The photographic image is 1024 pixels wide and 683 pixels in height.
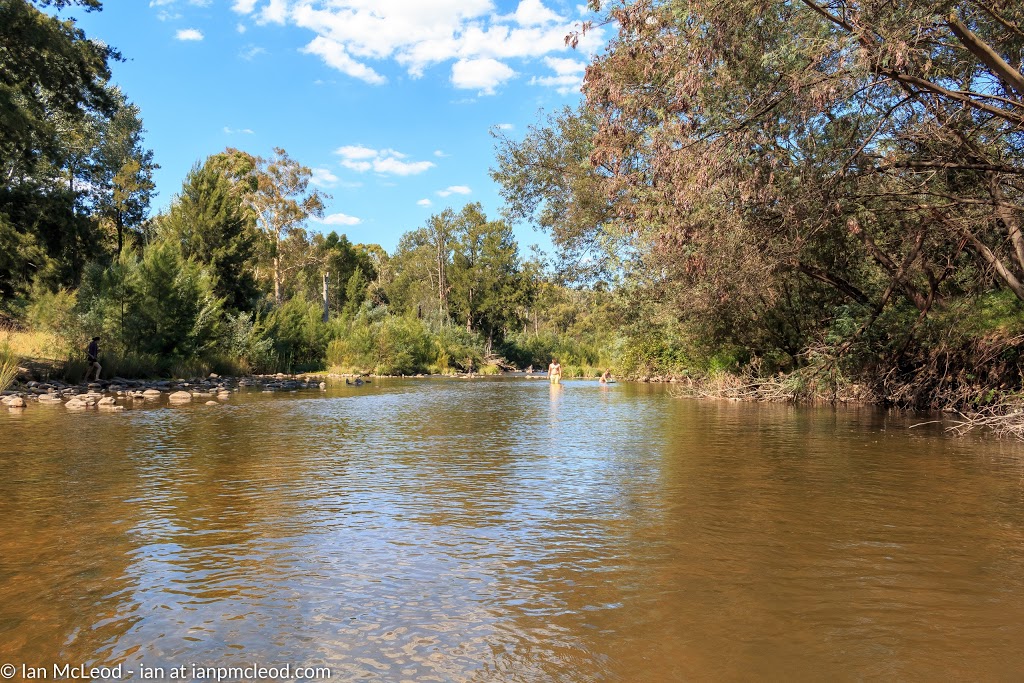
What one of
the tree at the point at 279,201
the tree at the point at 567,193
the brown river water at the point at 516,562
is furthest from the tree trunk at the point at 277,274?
the brown river water at the point at 516,562

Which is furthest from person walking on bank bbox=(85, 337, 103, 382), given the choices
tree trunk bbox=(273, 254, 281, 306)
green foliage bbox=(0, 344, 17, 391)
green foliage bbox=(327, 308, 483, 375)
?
tree trunk bbox=(273, 254, 281, 306)

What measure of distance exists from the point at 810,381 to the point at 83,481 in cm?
1664

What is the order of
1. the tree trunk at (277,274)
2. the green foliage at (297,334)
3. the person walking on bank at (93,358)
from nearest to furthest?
the person walking on bank at (93,358)
the green foliage at (297,334)
the tree trunk at (277,274)

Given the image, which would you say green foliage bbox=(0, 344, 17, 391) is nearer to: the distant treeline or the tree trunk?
the distant treeline

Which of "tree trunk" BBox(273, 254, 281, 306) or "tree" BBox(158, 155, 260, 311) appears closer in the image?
"tree" BBox(158, 155, 260, 311)

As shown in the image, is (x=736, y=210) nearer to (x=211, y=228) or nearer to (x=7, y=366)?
(x=7, y=366)

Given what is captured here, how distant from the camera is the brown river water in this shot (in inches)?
145

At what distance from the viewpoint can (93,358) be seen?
894 inches

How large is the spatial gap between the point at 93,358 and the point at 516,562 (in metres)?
22.2

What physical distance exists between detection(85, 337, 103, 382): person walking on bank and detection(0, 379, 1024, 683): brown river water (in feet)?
43.5

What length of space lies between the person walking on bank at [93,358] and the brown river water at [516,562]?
13271 millimetres

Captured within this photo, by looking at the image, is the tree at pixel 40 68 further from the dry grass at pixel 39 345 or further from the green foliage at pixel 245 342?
the green foliage at pixel 245 342

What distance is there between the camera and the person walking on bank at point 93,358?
22609 millimetres

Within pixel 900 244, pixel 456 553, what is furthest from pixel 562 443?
pixel 900 244
